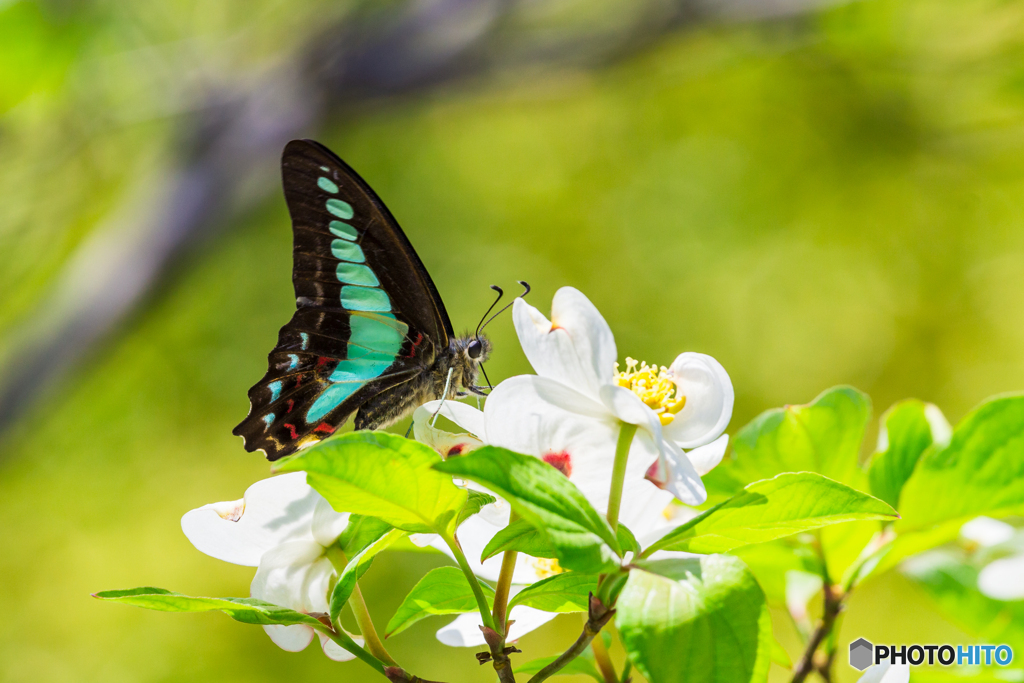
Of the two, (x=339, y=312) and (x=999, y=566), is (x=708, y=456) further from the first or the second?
(x=339, y=312)

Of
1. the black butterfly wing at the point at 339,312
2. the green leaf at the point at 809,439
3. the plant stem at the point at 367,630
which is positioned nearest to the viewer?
the plant stem at the point at 367,630

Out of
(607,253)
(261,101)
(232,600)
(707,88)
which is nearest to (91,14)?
(261,101)

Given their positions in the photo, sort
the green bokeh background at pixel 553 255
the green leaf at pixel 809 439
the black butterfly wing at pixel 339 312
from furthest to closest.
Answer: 1. the green bokeh background at pixel 553 255
2. the black butterfly wing at pixel 339 312
3. the green leaf at pixel 809 439

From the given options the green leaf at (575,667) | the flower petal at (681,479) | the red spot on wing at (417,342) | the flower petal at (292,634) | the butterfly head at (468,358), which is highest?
the red spot on wing at (417,342)

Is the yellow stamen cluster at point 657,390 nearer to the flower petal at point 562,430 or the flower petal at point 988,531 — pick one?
the flower petal at point 562,430

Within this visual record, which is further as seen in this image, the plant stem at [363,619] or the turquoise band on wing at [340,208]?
the turquoise band on wing at [340,208]

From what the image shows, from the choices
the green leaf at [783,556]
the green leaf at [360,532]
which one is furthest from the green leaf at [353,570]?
the green leaf at [783,556]

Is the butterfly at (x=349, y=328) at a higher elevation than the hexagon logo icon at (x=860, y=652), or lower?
higher
